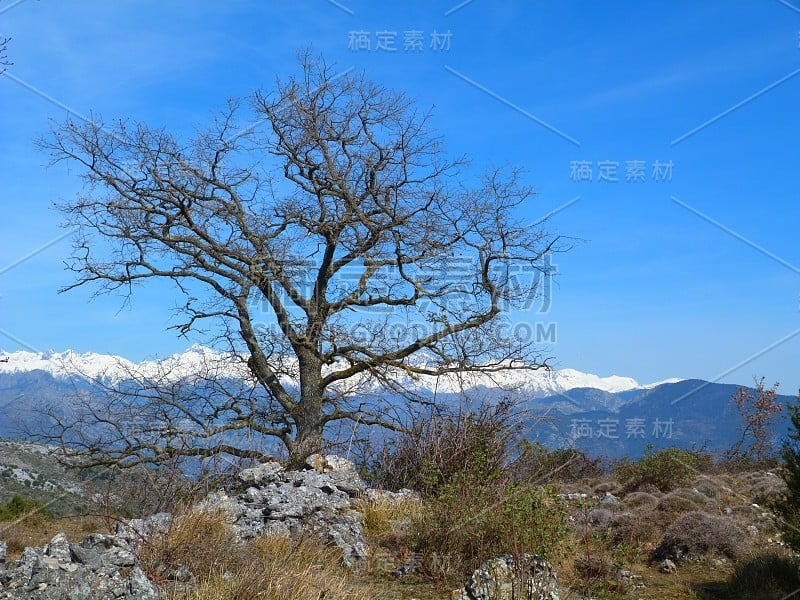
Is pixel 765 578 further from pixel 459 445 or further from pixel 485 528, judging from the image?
pixel 459 445

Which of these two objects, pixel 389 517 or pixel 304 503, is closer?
pixel 304 503

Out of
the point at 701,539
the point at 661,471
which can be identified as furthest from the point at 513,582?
the point at 661,471

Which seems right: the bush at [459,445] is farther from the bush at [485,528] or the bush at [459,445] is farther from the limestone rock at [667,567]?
the limestone rock at [667,567]

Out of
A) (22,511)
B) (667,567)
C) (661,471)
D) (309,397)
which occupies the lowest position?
(22,511)

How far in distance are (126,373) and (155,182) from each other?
389 centimetres

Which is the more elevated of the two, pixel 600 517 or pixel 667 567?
pixel 600 517

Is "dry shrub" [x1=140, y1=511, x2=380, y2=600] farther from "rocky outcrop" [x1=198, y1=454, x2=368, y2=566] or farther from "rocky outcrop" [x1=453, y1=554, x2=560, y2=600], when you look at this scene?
"rocky outcrop" [x1=453, y1=554, x2=560, y2=600]

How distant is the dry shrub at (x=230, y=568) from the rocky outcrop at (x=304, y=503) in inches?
22.6

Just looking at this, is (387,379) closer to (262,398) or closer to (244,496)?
(262,398)

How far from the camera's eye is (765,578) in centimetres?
691

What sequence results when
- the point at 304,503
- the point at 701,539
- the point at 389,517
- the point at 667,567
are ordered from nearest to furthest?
the point at 667,567 → the point at 304,503 → the point at 701,539 → the point at 389,517

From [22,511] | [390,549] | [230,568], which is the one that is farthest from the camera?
[22,511]

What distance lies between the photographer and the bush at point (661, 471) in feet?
46.8

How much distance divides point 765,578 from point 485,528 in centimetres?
284
